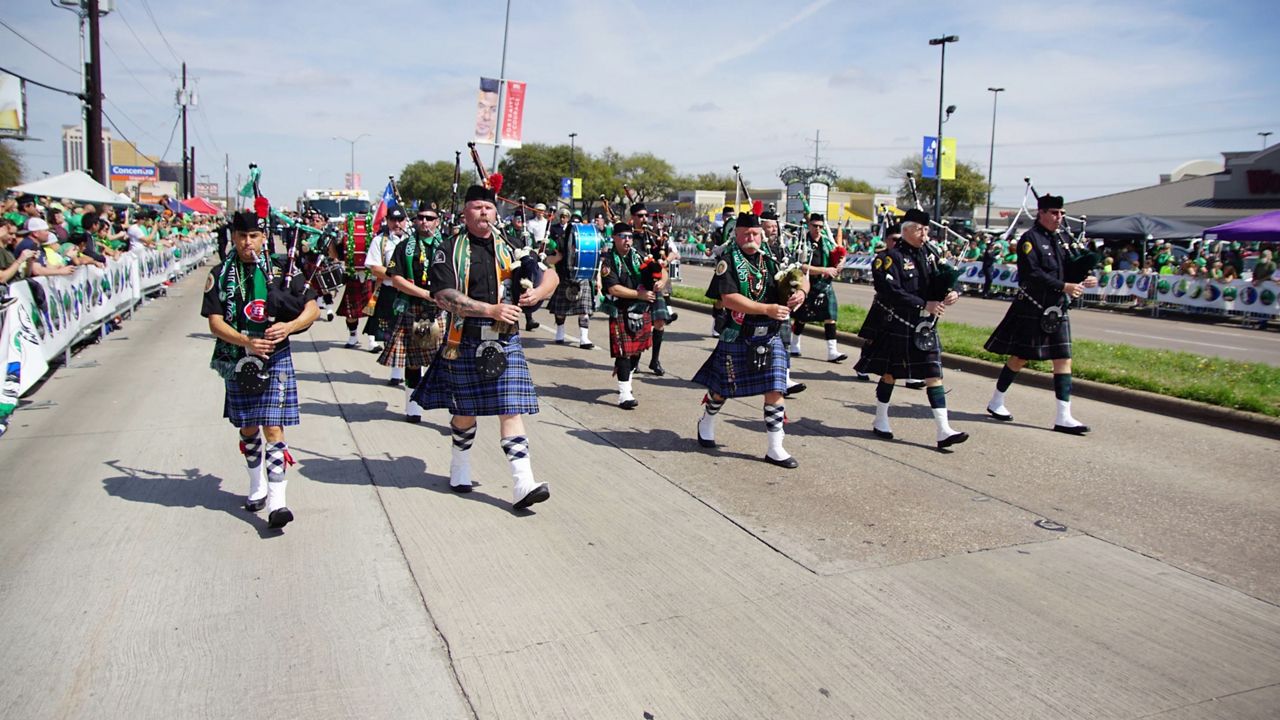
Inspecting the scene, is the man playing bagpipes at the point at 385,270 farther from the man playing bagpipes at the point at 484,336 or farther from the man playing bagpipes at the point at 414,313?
the man playing bagpipes at the point at 484,336

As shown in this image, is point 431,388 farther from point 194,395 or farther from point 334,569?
point 194,395

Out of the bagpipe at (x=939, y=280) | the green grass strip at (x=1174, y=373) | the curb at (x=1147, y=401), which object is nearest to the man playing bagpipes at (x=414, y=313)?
the bagpipe at (x=939, y=280)

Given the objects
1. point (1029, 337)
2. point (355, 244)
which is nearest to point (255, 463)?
point (1029, 337)

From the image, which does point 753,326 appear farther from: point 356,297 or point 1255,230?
point 1255,230

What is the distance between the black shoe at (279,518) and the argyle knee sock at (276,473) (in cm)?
4

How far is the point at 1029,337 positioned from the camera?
308 inches

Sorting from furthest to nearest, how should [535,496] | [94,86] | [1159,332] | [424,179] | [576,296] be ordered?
[424,179]
[94,86]
[1159,332]
[576,296]
[535,496]

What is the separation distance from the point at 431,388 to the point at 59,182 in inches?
795

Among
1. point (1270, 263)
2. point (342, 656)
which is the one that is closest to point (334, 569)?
point (342, 656)

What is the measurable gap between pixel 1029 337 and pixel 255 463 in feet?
20.5

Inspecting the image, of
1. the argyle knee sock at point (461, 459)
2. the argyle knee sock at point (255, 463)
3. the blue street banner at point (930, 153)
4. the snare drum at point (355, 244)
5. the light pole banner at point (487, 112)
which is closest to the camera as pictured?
the argyle knee sock at point (255, 463)

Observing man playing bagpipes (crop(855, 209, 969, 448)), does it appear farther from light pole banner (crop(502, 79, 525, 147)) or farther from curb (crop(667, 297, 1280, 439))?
light pole banner (crop(502, 79, 525, 147))

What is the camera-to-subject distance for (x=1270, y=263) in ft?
59.0

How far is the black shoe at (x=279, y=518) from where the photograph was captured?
16.4 ft
